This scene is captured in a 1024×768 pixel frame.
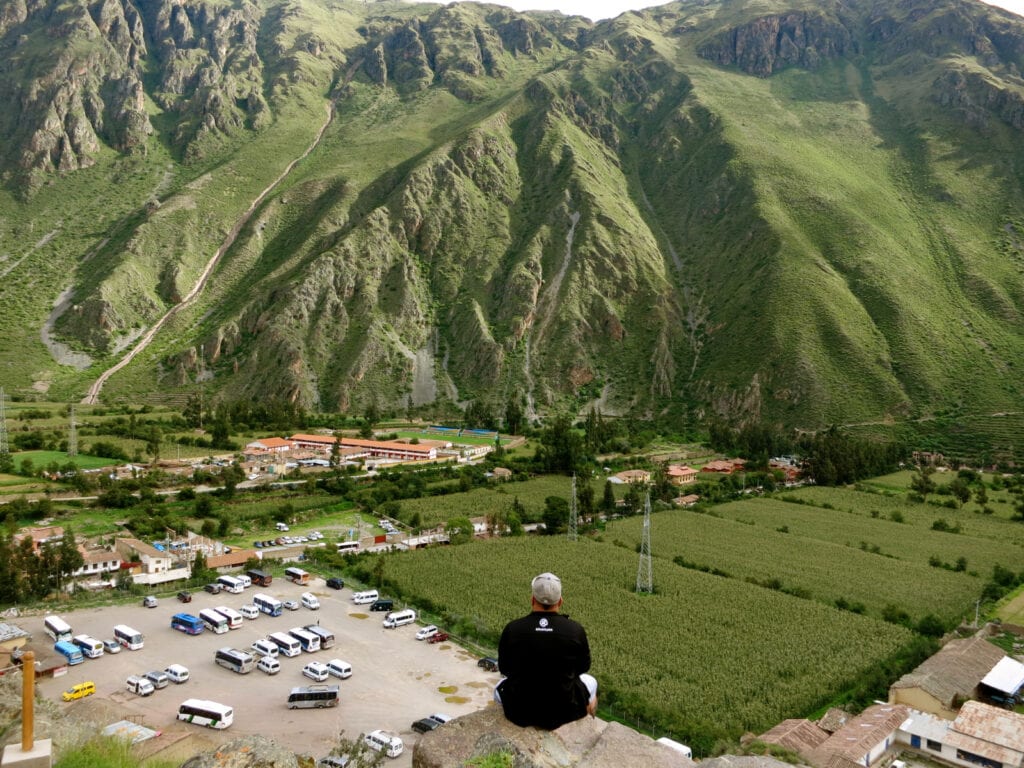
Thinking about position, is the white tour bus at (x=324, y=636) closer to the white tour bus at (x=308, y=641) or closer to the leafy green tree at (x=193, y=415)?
the white tour bus at (x=308, y=641)

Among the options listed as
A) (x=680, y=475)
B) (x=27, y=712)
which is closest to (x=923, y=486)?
(x=680, y=475)

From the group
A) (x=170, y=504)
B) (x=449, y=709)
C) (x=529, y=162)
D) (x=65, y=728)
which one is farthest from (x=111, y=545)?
(x=529, y=162)

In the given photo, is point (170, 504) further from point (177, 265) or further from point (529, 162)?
point (529, 162)

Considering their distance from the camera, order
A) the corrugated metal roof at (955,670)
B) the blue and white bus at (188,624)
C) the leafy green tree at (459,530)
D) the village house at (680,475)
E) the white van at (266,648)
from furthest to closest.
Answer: the village house at (680,475) → the leafy green tree at (459,530) → the blue and white bus at (188,624) → the white van at (266,648) → the corrugated metal roof at (955,670)

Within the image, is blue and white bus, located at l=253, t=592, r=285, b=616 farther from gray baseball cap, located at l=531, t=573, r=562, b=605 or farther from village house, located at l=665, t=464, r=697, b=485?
village house, located at l=665, t=464, r=697, b=485

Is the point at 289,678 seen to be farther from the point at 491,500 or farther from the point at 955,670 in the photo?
the point at 491,500

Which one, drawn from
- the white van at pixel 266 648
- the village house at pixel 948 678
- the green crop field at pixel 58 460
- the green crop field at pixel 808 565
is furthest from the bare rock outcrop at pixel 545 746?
the green crop field at pixel 58 460

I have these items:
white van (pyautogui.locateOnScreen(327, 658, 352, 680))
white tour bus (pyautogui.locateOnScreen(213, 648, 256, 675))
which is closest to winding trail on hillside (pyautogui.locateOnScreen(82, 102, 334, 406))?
white tour bus (pyautogui.locateOnScreen(213, 648, 256, 675))
